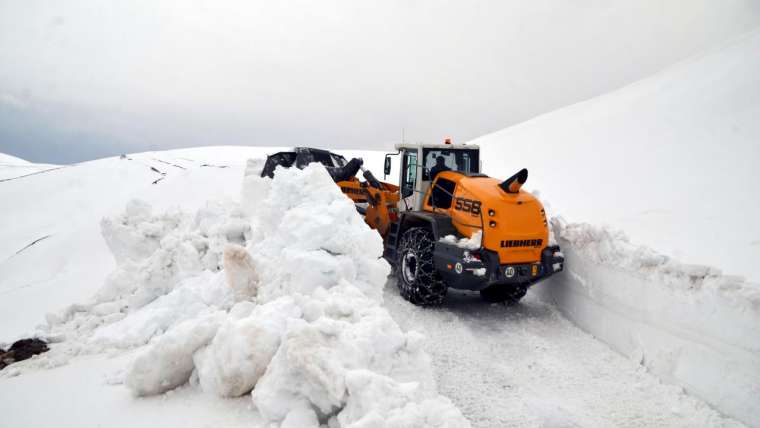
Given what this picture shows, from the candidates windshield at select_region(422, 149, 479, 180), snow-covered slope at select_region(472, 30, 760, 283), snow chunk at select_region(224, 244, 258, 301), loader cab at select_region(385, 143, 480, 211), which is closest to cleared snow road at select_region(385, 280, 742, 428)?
loader cab at select_region(385, 143, 480, 211)

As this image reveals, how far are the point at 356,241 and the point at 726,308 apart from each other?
326 cm

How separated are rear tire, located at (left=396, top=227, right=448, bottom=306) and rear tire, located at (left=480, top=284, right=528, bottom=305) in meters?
0.92

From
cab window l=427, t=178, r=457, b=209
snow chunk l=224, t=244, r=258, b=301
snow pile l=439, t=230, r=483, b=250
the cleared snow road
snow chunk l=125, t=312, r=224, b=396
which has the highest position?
cab window l=427, t=178, r=457, b=209

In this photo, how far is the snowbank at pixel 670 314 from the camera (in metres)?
3.44

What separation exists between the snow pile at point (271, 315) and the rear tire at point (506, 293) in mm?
2297

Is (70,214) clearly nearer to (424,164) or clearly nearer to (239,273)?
(424,164)

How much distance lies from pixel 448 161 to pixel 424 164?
1.37 feet

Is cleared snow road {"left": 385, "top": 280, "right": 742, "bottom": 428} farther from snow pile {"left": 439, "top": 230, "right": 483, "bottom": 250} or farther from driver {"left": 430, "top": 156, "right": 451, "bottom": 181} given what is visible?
driver {"left": 430, "top": 156, "right": 451, "bottom": 181}

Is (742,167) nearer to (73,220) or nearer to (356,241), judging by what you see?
(356,241)

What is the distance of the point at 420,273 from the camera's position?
18.5 ft

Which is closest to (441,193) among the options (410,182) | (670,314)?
(410,182)

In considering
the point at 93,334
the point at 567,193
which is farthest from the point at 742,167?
the point at 93,334

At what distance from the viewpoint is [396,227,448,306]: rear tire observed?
562cm

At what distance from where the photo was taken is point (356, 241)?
176 inches
